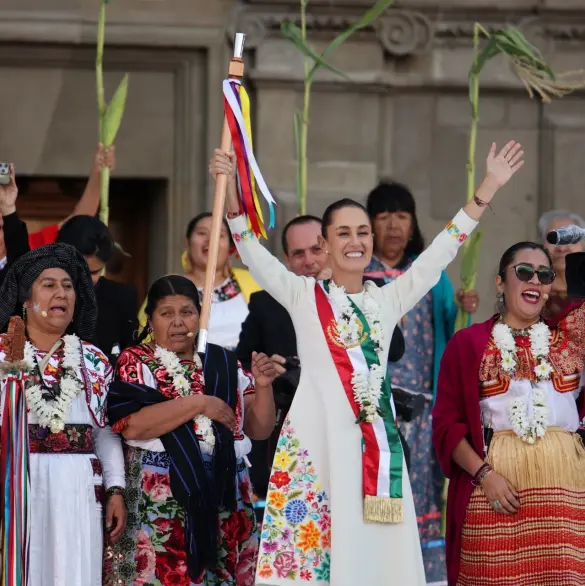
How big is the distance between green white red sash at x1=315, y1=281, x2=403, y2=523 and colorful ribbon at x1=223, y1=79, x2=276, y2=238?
15.5 inches

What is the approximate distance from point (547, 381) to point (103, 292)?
216 cm

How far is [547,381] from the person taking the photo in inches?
244

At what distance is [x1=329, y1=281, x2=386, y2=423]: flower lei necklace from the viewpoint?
5695 millimetres

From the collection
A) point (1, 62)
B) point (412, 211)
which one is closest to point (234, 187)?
Result: point (412, 211)

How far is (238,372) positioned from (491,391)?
100cm

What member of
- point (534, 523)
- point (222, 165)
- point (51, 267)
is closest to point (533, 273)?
point (534, 523)

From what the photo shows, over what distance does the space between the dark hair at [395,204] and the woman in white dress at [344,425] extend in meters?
1.69

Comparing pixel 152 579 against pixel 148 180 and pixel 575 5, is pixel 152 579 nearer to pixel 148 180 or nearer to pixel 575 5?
pixel 148 180

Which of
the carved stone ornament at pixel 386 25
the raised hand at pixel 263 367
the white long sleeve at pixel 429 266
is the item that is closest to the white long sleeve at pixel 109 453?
the raised hand at pixel 263 367

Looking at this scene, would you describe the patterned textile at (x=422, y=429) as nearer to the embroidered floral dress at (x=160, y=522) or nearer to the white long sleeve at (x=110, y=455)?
the embroidered floral dress at (x=160, y=522)

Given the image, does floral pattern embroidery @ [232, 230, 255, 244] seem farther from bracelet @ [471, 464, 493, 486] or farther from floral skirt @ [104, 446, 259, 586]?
bracelet @ [471, 464, 493, 486]

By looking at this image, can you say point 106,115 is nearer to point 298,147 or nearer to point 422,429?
point 298,147

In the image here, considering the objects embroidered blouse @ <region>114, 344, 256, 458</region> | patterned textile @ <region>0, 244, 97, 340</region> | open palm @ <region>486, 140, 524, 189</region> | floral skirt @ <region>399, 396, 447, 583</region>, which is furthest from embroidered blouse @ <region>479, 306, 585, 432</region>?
patterned textile @ <region>0, 244, 97, 340</region>

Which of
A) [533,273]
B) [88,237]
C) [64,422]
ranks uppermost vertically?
[88,237]
